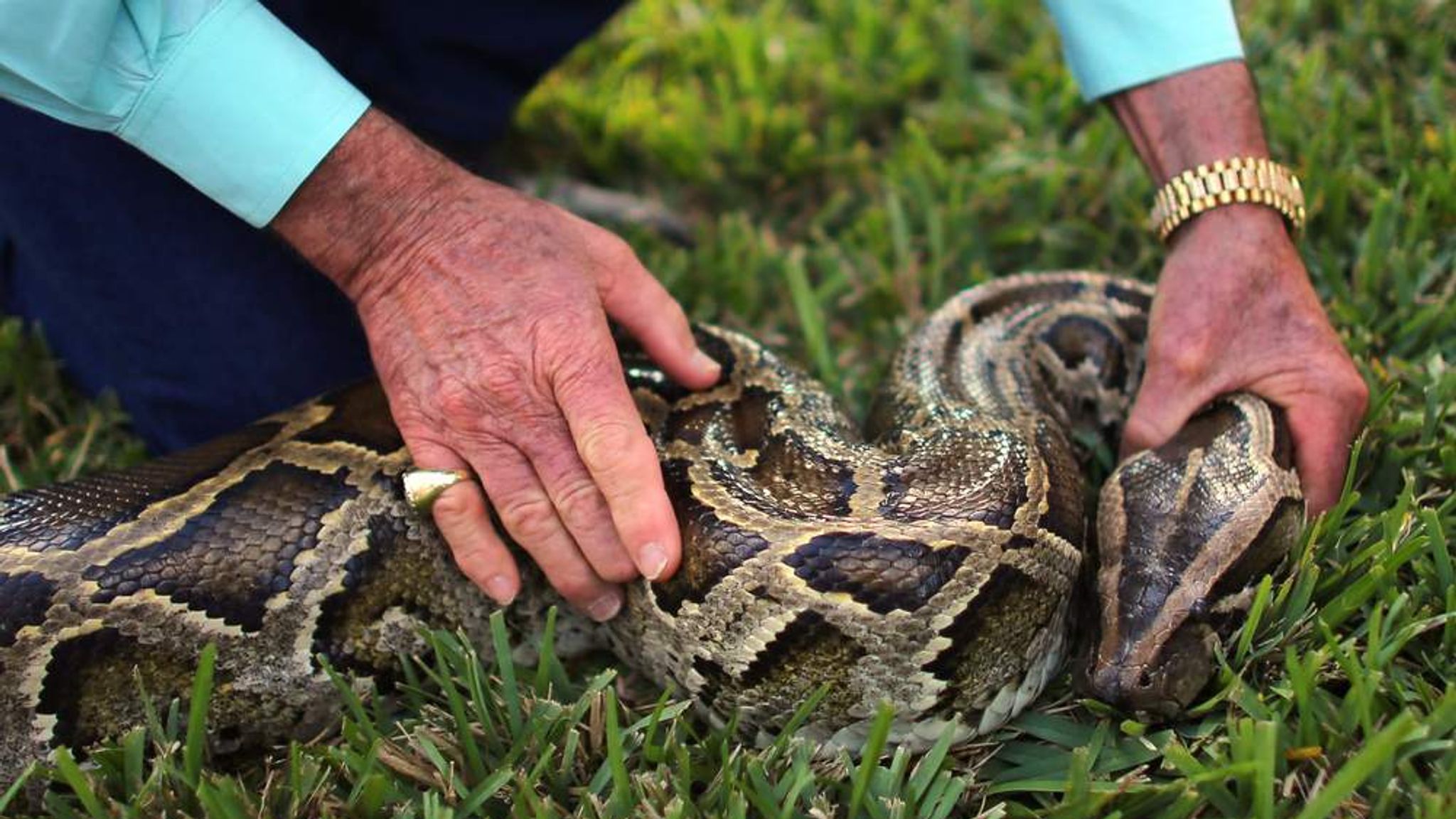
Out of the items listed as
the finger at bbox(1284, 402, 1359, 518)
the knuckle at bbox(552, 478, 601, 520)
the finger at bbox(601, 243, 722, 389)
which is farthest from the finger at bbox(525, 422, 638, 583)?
the finger at bbox(1284, 402, 1359, 518)

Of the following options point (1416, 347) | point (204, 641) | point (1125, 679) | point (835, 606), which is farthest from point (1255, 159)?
point (204, 641)

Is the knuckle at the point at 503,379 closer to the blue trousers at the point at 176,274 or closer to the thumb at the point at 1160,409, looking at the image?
the blue trousers at the point at 176,274

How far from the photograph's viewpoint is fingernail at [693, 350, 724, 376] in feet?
11.7

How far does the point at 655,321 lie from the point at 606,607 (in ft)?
2.44

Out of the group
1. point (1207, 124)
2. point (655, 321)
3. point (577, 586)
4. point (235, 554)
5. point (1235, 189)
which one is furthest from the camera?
point (1207, 124)

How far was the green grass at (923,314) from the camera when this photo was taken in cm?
282

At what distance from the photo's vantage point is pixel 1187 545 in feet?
10.4

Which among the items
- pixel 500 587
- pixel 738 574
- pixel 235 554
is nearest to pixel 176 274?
pixel 235 554

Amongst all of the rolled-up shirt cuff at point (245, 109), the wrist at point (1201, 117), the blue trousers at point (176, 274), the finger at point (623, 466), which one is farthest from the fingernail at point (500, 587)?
the wrist at point (1201, 117)

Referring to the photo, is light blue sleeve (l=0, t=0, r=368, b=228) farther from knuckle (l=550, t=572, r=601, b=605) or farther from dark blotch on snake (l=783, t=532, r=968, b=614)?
dark blotch on snake (l=783, t=532, r=968, b=614)

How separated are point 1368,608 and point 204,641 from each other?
2760mm

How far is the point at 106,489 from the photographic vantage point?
326 centimetres

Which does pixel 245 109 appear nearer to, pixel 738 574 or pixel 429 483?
pixel 429 483

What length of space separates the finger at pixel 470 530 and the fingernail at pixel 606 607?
20 centimetres
